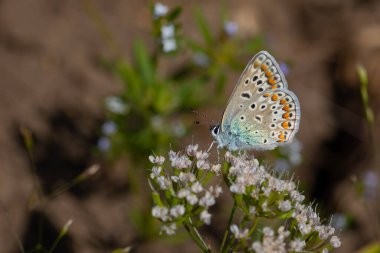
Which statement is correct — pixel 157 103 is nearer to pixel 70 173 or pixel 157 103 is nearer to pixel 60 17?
pixel 70 173

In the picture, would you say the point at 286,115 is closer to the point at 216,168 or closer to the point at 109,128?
the point at 216,168

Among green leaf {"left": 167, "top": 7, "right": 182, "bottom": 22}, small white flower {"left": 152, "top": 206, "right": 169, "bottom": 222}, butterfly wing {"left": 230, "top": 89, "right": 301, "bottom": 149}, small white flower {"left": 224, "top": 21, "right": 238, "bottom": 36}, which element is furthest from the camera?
small white flower {"left": 224, "top": 21, "right": 238, "bottom": 36}

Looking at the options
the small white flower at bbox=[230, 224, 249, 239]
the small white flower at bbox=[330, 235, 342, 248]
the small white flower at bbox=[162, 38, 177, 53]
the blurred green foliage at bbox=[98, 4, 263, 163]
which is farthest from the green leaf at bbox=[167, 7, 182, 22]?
the small white flower at bbox=[330, 235, 342, 248]

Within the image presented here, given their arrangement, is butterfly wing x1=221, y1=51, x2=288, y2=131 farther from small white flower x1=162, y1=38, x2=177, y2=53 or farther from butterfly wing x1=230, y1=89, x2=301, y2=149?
small white flower x1=162, y1=38, x2=177, y2=53

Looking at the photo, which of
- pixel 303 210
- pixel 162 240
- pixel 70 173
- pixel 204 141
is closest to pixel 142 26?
pixel 204 141

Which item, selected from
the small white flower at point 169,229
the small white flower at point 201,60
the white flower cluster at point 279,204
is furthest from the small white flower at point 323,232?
the small white flower at point 201,60

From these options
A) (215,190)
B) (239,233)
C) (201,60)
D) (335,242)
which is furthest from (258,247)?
(201,60)

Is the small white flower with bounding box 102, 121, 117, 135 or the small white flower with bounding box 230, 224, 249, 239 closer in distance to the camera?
the small white flower with bounding box 230, 224, 249, 239

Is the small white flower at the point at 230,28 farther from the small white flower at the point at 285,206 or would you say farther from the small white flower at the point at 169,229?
the small white flower at the point at 169,229
